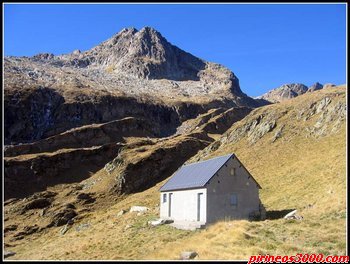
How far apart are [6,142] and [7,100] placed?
65.0 feet

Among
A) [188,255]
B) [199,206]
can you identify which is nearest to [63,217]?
[199,206]

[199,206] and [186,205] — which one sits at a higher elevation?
[199,206]

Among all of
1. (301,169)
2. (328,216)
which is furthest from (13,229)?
(328,216)

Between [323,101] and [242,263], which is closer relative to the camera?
[242,263]

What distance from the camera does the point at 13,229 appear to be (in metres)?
69.0

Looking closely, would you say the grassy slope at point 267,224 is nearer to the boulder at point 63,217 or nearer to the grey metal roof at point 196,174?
the boulder at point 63,217

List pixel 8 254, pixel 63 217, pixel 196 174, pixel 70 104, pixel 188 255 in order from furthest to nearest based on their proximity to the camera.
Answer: pixel 70 104 < pixel 63 217 < pixel 8 254 < pixel 196 174 < pixel 188 255

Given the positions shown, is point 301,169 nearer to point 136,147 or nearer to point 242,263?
point 242,263

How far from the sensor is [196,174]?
4300 centimetres

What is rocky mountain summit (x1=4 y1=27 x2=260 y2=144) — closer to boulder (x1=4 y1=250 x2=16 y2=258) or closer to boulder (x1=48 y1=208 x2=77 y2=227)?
boulder (x1=48 y1=208 x2=77 y2=227)

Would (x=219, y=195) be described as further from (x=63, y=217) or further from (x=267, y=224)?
(x=63, y=217)

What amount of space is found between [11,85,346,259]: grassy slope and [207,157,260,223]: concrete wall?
3026mm

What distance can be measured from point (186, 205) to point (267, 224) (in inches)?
398

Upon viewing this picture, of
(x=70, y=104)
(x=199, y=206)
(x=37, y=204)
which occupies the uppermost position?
(x=70, y=104)
